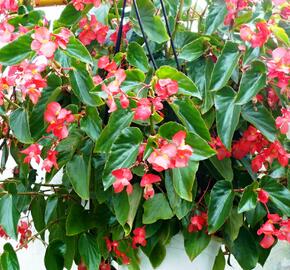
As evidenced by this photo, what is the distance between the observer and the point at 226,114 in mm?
700

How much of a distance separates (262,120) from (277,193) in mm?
103

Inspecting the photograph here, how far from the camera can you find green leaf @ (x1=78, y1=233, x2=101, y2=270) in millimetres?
787

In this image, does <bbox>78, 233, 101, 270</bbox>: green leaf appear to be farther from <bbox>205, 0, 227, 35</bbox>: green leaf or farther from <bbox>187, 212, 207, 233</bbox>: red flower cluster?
<bbox>205, 0, 227, 35</bbox>: green leaf

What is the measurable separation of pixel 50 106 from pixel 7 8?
9.7 inches

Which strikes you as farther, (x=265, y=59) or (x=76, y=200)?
(x=76, y=200)

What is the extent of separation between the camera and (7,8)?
0.84m

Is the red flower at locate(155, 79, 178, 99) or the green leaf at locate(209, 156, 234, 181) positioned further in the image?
the green leaf at locate(209, 156, 234, 181)

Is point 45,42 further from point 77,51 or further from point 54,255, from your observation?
point 54,255

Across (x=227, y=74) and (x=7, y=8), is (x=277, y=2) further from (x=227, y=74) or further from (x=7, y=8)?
(x=7, y=8)

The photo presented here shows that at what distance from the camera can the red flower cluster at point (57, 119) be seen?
681 mm

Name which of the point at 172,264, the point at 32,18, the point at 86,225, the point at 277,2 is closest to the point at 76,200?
the point at 86,225

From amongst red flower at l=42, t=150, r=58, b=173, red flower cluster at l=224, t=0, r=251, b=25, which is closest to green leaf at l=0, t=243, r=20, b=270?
red flower at l=42, t=150, r=58, b=173

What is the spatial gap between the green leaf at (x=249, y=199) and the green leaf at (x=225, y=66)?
142mm

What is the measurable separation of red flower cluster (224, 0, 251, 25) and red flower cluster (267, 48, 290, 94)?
0.37 feet
